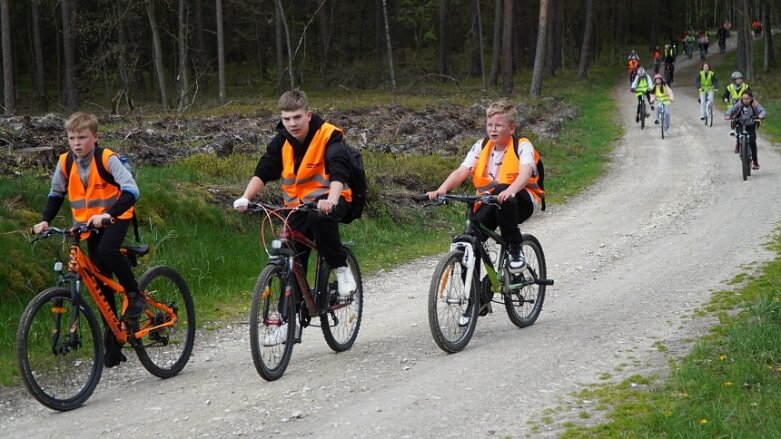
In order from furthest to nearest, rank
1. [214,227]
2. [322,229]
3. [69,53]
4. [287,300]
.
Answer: [69,53] → [214,227] → [322,229] → [287,300]

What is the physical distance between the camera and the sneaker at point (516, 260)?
763 cm

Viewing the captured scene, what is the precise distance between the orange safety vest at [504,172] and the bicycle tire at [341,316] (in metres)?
1.30

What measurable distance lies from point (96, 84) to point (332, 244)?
197 ft

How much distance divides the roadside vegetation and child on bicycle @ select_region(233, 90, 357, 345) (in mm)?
2219

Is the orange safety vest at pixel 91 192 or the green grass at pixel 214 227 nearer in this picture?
the orange safety vest at pixel 91 192

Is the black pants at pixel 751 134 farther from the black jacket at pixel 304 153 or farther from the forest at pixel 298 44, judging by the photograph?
the forest at pixel 298 44

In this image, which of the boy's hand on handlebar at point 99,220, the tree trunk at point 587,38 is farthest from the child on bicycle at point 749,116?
the tree trunk at point 587,38

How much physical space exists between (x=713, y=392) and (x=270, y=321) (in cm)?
305

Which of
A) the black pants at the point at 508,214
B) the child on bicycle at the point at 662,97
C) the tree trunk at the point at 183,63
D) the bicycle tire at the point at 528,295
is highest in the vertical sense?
the tree trunk at the point at 183,63

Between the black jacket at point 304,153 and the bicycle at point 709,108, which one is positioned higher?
the bicycle at point 709,108

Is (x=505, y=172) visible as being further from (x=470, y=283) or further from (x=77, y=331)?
(x=77, y=331)

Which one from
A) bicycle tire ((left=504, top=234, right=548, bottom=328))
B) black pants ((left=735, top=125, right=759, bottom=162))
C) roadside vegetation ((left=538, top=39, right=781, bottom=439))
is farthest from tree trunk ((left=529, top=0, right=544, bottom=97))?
roadside vegetation ((left=538, top=39, right=781, bottom=439))

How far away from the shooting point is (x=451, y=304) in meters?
7.02

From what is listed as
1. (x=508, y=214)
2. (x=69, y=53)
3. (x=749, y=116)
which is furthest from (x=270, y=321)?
(x=69, y=53)
